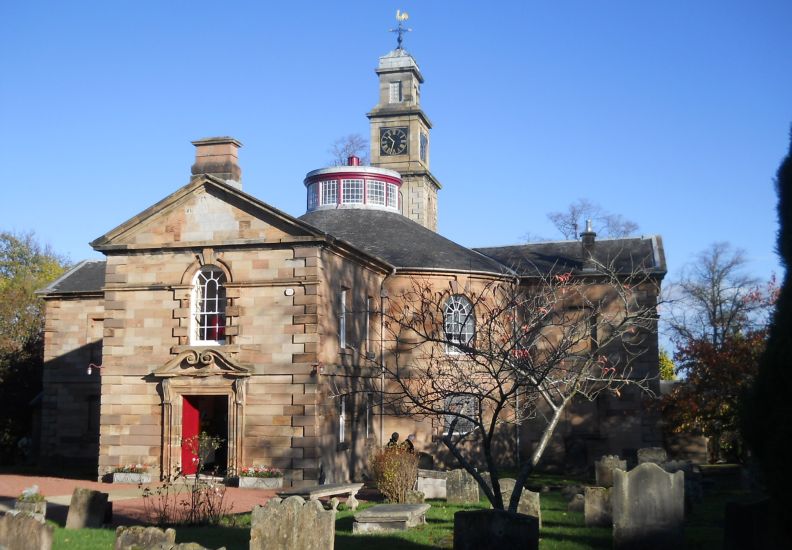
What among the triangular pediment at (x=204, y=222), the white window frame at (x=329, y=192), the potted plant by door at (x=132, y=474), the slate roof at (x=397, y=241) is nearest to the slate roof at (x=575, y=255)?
the slate roof at (x=397, y=241)

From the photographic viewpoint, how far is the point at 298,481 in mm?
25781

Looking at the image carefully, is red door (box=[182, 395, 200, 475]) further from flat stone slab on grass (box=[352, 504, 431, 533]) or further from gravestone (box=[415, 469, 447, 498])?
flat stone slab on grass (box=[352, 504, 431, 533])

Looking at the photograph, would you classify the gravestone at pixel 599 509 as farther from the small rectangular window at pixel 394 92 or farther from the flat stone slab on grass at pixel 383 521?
the small rectangular window at pixel 394 92

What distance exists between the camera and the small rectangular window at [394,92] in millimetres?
52688

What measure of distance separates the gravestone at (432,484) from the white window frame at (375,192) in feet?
63.9

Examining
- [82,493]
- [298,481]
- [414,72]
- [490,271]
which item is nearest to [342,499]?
[298,481]

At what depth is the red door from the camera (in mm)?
26984

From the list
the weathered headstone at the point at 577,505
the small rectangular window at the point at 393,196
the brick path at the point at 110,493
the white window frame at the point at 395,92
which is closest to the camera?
the weathered headstone at the point at 577,505

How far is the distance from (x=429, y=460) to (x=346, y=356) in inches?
182

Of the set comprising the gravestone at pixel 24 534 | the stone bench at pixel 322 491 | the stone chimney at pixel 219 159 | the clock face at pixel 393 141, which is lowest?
the stone bench at pixel 322 491

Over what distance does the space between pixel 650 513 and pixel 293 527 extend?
559cm

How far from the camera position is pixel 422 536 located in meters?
16.5

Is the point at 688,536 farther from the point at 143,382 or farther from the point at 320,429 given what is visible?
the point at 143,382

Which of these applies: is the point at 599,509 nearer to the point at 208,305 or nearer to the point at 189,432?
the point at 189,432
